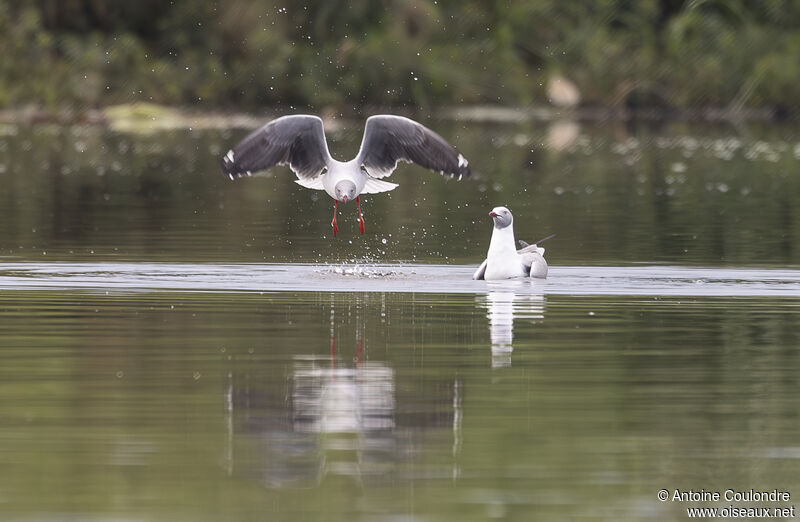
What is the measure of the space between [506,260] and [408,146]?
1.26 m

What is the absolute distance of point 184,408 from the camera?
9.89 m

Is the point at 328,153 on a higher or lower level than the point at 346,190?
higher

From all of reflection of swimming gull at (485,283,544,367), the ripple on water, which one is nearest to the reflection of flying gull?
the ripple on water

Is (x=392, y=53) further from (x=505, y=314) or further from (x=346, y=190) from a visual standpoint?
(x=505, y=314)

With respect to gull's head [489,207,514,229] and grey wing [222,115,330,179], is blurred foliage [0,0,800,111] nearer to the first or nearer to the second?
gull's head [489,207,514,229]

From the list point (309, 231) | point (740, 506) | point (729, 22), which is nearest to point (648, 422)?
point (740, 506)

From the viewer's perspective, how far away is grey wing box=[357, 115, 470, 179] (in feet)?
54.4

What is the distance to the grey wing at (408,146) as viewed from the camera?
16.6 m

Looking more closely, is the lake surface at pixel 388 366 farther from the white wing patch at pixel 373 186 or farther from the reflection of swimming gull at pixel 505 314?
the white wing patch at pixel 373 186

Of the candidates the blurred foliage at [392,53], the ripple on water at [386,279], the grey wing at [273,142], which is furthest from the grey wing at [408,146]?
the blurred foliage at [392,53]

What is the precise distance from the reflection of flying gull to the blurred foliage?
38898mm

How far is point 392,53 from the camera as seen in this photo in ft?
190

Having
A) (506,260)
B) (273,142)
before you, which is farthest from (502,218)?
(273,142)

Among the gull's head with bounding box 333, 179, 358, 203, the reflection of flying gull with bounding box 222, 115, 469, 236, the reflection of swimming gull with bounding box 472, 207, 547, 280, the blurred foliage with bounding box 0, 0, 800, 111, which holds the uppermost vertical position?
the blurred foliage with bounding box 0, 0, 800, 111
